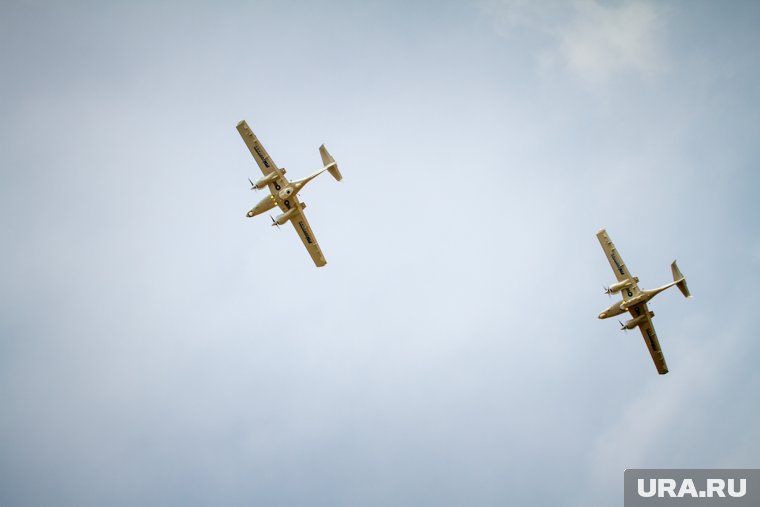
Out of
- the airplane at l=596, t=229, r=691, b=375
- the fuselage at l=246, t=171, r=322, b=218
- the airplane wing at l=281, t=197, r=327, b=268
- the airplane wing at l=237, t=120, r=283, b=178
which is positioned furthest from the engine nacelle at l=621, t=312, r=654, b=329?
the airplane wing at l=237, t=120, r=283, b=178

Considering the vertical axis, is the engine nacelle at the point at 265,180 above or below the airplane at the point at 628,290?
above

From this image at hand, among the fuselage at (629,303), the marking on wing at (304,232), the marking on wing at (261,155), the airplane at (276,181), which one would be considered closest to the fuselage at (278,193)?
the airplane at (276,181)

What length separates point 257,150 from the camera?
59250mm

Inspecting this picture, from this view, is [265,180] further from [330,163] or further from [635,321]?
[635,321]

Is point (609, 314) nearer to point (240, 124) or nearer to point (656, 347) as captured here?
point (656, 347)

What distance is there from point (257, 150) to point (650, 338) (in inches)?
1911

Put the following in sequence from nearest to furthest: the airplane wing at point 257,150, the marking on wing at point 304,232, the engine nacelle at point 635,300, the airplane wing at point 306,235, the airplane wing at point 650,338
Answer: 1. the airplane wing at point 257,150
2. the airplane wing at point 306,235
3. the marking on wing at point 304,232
4. the engine nacelle at point 635,300
5. the airplane wing at point 650,338

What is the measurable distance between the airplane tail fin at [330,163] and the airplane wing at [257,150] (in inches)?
176

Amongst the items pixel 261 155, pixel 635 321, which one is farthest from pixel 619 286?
pixel 261 155

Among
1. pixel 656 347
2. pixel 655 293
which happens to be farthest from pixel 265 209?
pixel 656 347

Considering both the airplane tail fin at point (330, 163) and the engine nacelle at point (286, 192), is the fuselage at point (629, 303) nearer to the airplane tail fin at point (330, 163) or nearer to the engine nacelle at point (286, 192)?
the airplane tail fin at point (330, 163)

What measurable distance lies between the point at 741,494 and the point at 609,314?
21705 millimetres

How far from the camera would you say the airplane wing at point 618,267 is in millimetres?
64250

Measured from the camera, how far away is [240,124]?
59125mm
